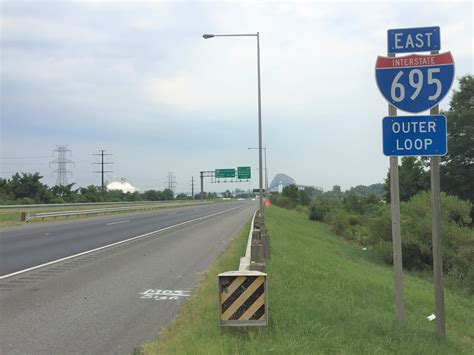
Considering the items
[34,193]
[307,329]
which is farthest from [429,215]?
[34,193]

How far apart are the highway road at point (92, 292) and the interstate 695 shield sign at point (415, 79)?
4.64 meters

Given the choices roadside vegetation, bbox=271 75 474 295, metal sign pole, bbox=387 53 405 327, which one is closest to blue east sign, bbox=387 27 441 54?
metal sign pole, bbox=387 53 405 327

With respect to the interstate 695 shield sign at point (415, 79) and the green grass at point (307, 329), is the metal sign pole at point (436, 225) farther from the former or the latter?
the green grass at point (307, 329)

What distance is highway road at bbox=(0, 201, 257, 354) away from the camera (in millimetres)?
6008

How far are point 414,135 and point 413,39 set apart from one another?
1370 mm

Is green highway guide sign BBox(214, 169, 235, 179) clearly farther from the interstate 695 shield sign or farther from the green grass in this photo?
the interstate 695 shield sign

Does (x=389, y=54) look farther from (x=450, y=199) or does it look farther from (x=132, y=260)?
(x=450, y=199)

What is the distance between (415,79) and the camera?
619 cm

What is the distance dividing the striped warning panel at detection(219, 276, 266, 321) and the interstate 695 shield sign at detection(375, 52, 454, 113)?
3.07 meters

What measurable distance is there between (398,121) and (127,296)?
18.8ft

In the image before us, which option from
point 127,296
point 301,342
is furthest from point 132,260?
point 301,342

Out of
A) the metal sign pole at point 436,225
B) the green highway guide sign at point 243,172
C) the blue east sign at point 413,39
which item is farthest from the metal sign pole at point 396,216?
the green highway guide sign at point 243,172

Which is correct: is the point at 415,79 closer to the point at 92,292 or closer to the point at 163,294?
the point at 163,294

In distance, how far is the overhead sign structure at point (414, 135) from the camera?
608cm
